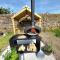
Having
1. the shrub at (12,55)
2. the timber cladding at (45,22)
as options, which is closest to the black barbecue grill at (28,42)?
the shrub at (12,55)

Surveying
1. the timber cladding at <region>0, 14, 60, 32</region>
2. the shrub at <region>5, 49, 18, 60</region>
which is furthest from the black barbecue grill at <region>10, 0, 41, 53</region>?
the timber cladding at <region>0, 14, 60, 32</region>

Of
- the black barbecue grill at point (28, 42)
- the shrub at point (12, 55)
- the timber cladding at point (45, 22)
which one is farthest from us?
the timber cladding at point (45, 22)

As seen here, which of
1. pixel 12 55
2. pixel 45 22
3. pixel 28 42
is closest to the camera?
pixel 28 42

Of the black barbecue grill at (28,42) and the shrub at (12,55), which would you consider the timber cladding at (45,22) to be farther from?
the black barbecue grill at (28,42)

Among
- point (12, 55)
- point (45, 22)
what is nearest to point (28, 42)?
point (12, 55)

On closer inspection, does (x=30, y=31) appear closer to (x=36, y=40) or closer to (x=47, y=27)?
(x=36, y=40)

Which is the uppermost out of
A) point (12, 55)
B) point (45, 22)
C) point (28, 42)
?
point (45, 22)

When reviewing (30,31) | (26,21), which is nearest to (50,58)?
(30,31)

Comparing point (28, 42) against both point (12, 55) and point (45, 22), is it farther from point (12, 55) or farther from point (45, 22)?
point (45, 22)

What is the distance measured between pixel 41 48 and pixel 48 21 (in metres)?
11.4

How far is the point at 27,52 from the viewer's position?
7.19m

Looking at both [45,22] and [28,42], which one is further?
[45,22]

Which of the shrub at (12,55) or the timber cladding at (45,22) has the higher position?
the timber cladding at (45,22)

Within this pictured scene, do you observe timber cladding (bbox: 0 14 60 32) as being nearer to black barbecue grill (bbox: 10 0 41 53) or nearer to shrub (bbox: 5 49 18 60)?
shrub (bbox: 5 49 18 60)
